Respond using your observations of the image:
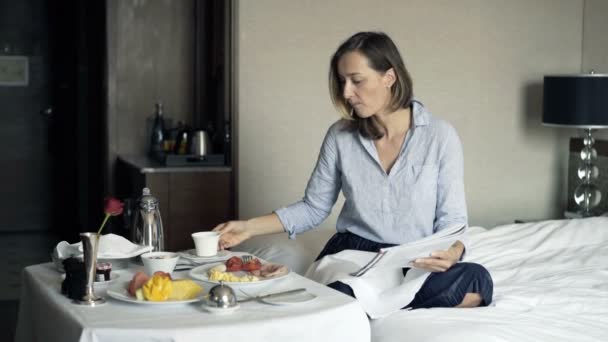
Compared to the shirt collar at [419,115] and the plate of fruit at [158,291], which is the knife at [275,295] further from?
the shirt collar at [419,115]

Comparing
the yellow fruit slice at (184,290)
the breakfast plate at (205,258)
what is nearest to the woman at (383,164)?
the breakfast plate at (205,258)

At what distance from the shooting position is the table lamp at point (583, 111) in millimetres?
4180

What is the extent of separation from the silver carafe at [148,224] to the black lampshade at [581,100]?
8.28ft

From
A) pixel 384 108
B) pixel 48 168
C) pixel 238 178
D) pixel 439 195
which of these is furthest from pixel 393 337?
pixel 48 168

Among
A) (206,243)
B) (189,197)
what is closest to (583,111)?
(189,197)

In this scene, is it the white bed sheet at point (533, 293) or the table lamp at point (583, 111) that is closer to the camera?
the white bed sheet at point (533, 293)

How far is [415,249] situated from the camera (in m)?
2.23

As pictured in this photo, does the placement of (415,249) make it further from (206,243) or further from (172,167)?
(172,167)

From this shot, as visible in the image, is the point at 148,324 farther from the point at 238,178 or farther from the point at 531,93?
the point at 531,93

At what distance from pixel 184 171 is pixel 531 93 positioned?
1.97 meters

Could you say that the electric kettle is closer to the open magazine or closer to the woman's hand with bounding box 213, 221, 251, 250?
the woman's hand with bounding box 213, 221, 251, 250

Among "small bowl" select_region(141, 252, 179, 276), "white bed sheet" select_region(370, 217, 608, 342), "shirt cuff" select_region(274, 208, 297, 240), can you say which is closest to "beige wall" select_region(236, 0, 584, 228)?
"white bed sheet" select_region(370, 217, 608, 342)

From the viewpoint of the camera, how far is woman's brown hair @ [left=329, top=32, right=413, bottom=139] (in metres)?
2.69

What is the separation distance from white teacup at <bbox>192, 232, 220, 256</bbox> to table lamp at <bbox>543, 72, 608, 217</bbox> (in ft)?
8.07
